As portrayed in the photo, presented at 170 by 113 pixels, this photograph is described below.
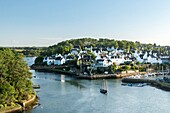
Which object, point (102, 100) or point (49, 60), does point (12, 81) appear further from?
point (49, 60)

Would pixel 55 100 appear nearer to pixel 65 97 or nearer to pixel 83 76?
pixel 65 97

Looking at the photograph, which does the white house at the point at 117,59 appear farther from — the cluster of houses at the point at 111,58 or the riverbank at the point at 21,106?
the riverbank at the point at 21,106

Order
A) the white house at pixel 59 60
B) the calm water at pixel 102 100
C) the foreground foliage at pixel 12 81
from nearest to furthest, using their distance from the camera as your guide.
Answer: the foreground foliage at pixel 12 81 < the calm water at pixel 102 100 < the white house at pixel 59 60

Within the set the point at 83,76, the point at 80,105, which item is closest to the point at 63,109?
the point at 80,105

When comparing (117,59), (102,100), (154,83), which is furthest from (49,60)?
(102,100)

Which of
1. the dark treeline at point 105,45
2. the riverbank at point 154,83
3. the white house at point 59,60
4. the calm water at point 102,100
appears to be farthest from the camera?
the dark treeline at point 105,45

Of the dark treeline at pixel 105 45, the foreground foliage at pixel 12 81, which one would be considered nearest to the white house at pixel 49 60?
the dark treeline at pixel 105 45
